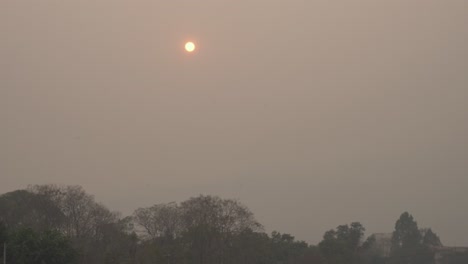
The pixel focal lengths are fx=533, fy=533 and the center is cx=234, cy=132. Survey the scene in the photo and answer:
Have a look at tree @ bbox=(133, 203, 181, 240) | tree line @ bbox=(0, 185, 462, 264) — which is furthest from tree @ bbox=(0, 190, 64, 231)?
tree @ bbox=(133, 203, 181, 240)

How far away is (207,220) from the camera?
60.1 meters

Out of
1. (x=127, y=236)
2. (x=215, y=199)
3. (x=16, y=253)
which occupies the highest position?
(x=215, y=199)

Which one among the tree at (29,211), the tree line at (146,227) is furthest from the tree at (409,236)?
the tree at (29,211)

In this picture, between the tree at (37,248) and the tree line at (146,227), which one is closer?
the tree at (37,248)

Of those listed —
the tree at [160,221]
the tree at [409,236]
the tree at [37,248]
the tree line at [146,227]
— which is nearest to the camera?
the tree at [37,248]

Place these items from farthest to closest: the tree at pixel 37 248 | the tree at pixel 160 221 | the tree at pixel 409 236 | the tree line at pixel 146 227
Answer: the tree at pixel 409 236, the tree at pixel 160 221, the tree line at pixel 146 227, the tree at pixel 37 248

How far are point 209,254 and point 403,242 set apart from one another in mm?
79454

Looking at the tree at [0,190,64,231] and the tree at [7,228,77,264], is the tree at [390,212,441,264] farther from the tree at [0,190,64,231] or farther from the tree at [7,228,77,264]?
the tree at [7,228,77,264]

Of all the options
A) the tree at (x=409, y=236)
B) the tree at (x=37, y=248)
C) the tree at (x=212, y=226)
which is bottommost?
the tree at (x=37, y=248)

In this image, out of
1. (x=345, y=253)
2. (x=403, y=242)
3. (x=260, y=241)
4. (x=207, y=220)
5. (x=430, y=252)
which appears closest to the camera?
(x=207, y=220)

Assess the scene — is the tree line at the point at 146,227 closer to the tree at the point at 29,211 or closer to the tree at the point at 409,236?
the tree at the point at 29,211

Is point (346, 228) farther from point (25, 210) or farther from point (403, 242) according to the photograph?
point (25, 210)

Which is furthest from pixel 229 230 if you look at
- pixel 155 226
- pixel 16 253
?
pixel 16 253

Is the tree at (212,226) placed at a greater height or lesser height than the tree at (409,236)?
lesser
